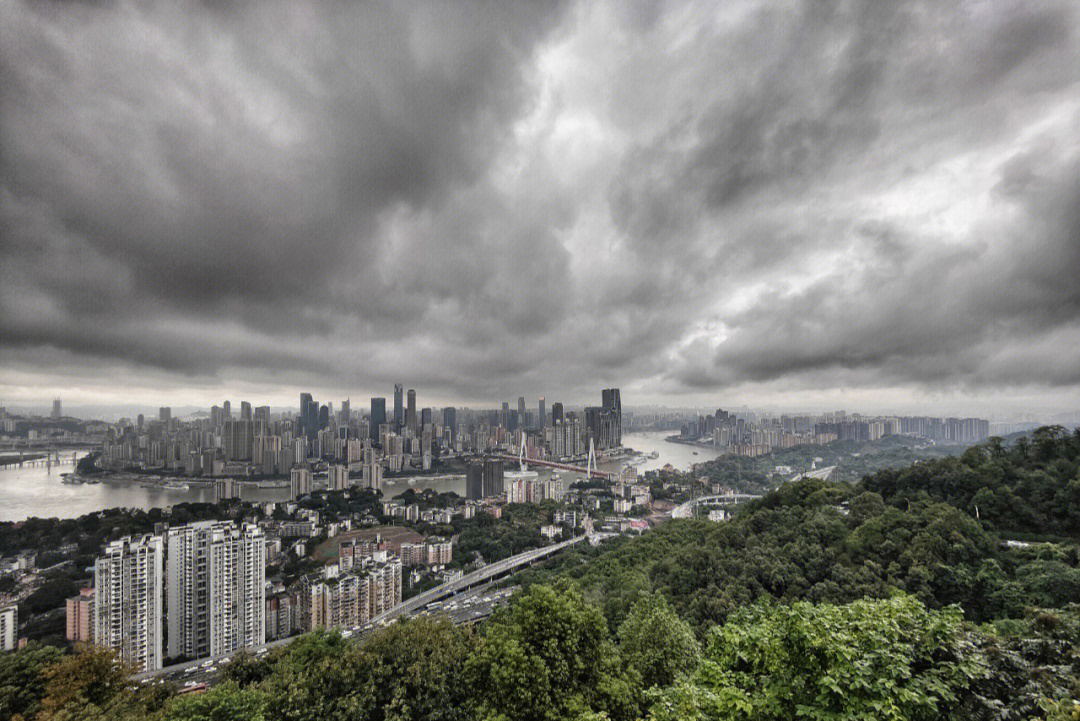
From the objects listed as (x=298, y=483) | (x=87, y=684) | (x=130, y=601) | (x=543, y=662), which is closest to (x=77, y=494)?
(x=298, y=483)

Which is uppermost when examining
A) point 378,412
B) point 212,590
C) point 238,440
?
point 378,412

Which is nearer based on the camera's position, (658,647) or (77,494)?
(658,647)

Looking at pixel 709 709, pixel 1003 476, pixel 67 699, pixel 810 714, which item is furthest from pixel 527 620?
pixel 1003 476

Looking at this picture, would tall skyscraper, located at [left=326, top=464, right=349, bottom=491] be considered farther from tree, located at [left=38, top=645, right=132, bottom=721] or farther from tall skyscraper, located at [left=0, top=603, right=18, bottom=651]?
tree, located at [left=38, top=645, right=132, bottom=721]

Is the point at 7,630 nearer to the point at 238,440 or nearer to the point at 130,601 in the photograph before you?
the point at 130,601

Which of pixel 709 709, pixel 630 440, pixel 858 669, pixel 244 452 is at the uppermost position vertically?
pixel 858 669

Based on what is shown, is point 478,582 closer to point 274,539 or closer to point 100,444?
point 274,539
